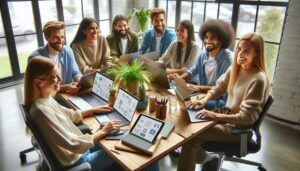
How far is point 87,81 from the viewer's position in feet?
7.39

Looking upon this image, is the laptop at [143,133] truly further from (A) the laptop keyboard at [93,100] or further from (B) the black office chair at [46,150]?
(A) the laptop keyboard at [93,100]

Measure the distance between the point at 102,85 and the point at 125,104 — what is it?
422 millimetres

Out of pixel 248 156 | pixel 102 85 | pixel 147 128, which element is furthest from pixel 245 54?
pixel 248 156

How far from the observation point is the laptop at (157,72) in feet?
7.23

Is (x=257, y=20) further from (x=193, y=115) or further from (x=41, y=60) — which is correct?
(x=41, y=60)

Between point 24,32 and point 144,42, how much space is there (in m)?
2.25

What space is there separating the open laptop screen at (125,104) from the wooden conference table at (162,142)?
9cm

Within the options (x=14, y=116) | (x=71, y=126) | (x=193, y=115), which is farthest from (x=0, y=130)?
(x=193, y=115)

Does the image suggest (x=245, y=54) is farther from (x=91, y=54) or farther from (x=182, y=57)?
(x=91, y=54)

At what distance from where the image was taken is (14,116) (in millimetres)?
3344

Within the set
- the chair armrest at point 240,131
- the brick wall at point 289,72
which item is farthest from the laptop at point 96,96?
the brick wall at point 289,72

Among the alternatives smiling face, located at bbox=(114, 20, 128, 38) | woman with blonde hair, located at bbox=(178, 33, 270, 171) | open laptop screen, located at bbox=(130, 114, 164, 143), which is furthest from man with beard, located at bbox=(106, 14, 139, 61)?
open laptop screen, located at bbox=(130, 114, 164, 143)

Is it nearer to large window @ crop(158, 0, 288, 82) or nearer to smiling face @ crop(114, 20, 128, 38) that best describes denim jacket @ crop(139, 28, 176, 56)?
smiling face @ crop(114, 20, 128, 38)

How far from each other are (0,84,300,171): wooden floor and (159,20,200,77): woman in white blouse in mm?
1020
